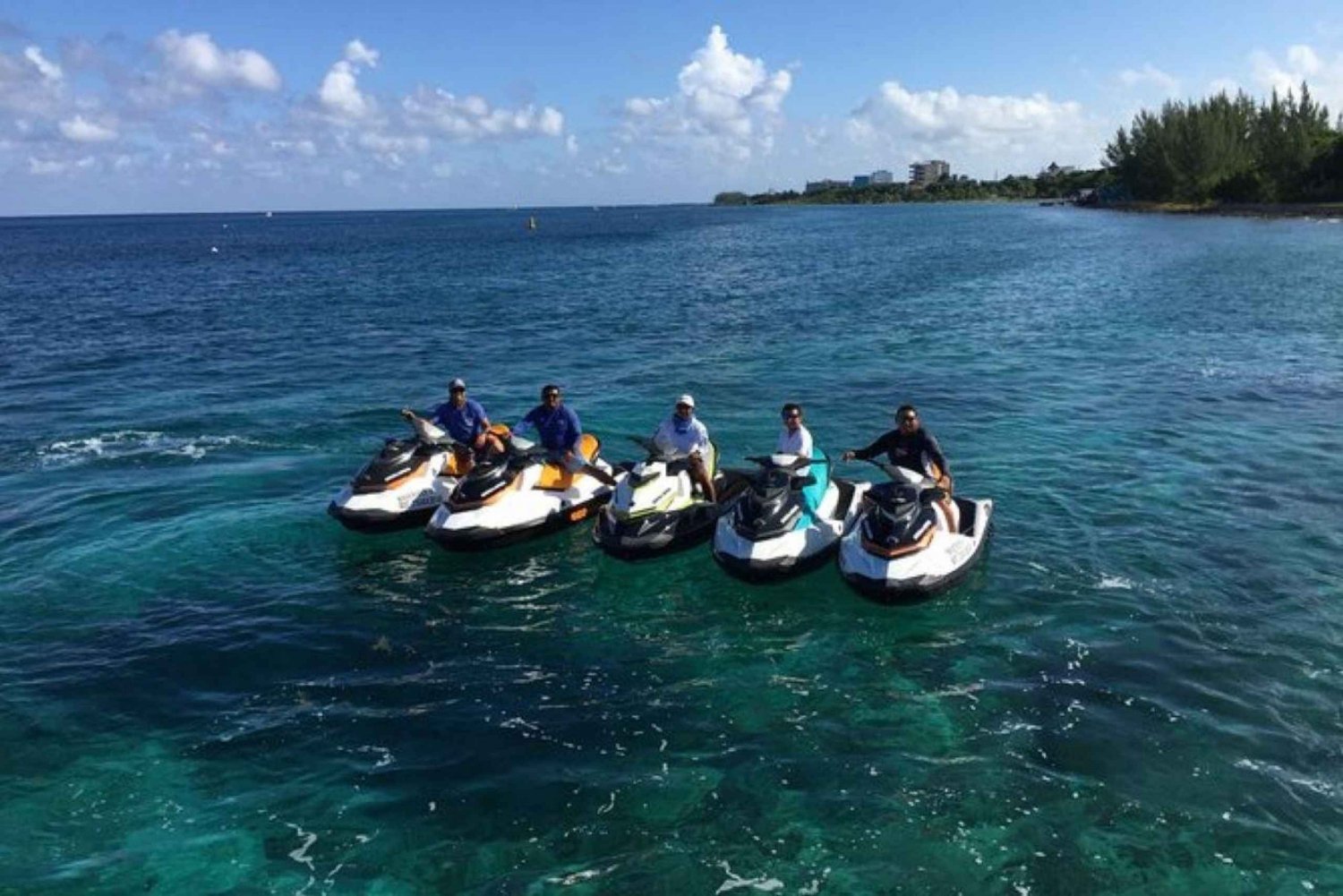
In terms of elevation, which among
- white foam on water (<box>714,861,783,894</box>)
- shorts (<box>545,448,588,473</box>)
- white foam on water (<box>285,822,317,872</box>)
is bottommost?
white foam on water (<box>714,861,783,894</box>)

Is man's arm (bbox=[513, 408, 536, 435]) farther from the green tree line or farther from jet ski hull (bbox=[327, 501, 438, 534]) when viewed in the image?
the green tree line

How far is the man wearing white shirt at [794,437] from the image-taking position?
43.3 ft

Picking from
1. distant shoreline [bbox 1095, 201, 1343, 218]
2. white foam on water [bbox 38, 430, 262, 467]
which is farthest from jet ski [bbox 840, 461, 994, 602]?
distant shoreline [bbox 1095, 201, 1343, 218]

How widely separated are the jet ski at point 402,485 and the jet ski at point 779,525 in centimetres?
453

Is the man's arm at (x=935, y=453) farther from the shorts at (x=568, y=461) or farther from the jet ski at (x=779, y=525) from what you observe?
the shorts at (x=568, y=461)

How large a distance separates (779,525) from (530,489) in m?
3.98

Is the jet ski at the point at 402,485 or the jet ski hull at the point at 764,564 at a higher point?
the jet ski at the point at 402,485

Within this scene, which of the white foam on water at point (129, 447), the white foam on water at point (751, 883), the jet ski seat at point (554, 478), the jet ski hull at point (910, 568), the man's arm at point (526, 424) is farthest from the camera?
the white foam on water at point (129, 447)

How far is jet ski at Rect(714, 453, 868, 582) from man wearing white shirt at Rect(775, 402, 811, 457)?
304 mm

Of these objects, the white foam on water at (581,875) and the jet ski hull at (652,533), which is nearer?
the white foam on water at (581,875)

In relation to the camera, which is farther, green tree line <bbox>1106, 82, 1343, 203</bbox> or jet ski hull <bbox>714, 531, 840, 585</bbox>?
green tree line <bbox>1106, 82, 1343, 203</bbox>

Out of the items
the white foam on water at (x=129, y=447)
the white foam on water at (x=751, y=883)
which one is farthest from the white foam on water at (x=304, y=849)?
the white foam on water at (x=129, y=447)

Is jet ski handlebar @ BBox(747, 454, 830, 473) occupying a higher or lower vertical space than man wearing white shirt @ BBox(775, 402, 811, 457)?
lower

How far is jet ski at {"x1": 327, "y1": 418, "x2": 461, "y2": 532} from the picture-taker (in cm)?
1387
